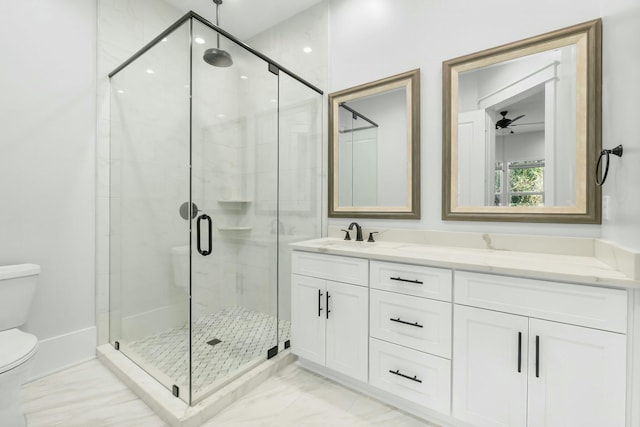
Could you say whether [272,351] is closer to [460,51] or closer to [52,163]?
[52,163]

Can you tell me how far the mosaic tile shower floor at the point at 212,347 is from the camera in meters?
1.68

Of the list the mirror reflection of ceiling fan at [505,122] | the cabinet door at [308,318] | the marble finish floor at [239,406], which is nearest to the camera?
the marble finish floor at [239,406]

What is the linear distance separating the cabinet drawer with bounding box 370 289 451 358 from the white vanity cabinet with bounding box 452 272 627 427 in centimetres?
6

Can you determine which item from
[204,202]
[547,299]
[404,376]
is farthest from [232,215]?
[547,299]

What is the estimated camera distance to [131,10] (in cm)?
229

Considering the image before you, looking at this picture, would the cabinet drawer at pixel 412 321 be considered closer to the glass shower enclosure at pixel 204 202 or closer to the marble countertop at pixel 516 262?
the marble countertop at pixel 516 262

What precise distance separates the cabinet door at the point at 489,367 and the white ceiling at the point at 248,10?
110 inches

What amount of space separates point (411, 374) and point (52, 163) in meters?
2.63

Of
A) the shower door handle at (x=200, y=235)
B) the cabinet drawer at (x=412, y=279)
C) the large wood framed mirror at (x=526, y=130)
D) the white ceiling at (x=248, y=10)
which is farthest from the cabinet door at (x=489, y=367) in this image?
the white ceiling at (x=248, y=10)

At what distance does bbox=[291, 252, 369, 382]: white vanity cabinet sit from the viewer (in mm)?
1681

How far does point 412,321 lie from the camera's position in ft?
4.93

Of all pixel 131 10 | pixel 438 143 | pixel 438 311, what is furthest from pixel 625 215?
pixel 131 10

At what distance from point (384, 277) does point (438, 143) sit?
1.04m

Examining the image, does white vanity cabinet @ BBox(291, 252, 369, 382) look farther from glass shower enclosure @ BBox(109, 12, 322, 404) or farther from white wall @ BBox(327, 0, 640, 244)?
white wall @ BBox(327, 0, 640, 244)
